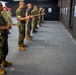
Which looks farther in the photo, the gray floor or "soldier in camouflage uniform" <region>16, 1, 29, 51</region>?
"soldier in camouflage uniform" <region>16, 1, 29, 51</region>

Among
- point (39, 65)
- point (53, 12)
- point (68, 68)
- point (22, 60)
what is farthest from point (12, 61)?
point (53, 12)

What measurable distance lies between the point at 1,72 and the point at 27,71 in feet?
2.01

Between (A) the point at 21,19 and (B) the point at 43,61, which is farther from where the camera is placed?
(A) the point at 21,19

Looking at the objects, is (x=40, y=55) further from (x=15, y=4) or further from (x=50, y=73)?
(x=15, y=4)

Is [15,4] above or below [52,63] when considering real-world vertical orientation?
above

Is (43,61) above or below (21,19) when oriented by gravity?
below

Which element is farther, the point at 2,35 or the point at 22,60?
the point at 22,60

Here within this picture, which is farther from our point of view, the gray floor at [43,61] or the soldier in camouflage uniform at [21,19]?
the soldier in camouflage uniform at [21,19]

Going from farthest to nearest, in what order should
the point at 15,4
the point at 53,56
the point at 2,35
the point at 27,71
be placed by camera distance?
the point at 15,4 < the point at 53,56 < the point at 27,71 < the point at 2,35

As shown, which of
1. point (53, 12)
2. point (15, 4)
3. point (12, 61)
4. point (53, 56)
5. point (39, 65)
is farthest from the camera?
point (15, 4)

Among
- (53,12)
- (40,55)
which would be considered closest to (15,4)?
(53,12)

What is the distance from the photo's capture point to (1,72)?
3619mm

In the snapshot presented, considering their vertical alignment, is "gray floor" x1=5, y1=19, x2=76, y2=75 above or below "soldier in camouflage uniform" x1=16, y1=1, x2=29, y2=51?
below

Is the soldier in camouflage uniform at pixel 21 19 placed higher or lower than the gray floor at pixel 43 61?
higher
